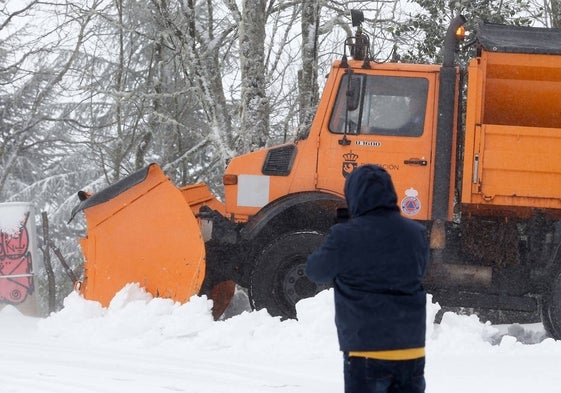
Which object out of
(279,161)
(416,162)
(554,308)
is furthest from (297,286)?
(554,308)

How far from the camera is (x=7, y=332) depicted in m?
7.97

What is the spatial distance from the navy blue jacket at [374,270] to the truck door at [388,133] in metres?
4.13

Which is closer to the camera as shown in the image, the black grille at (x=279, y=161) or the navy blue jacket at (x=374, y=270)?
the navy blue jacket at (x=374, y=270)

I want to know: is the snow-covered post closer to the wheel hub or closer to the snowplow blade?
the snowplow blade

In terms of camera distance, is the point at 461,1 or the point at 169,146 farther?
the point at 169,146

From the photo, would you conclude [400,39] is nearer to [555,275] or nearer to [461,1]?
[461,1]

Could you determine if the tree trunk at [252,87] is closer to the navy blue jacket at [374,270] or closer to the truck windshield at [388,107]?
the truck windshield at [388,107]

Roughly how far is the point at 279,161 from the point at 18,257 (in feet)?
9.97

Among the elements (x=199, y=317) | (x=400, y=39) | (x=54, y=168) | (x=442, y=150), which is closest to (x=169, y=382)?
(x=199, y=317)

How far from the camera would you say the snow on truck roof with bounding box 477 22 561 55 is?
7527 millimetres

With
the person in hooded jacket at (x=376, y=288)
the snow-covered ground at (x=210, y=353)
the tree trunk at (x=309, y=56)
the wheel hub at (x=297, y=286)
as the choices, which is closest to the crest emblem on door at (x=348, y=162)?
the wheel hub at (x=297, y=286)

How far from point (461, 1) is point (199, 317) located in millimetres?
8982

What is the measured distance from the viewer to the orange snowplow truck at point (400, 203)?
7.74 meters

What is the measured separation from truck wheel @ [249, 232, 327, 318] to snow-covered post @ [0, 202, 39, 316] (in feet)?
8.68
